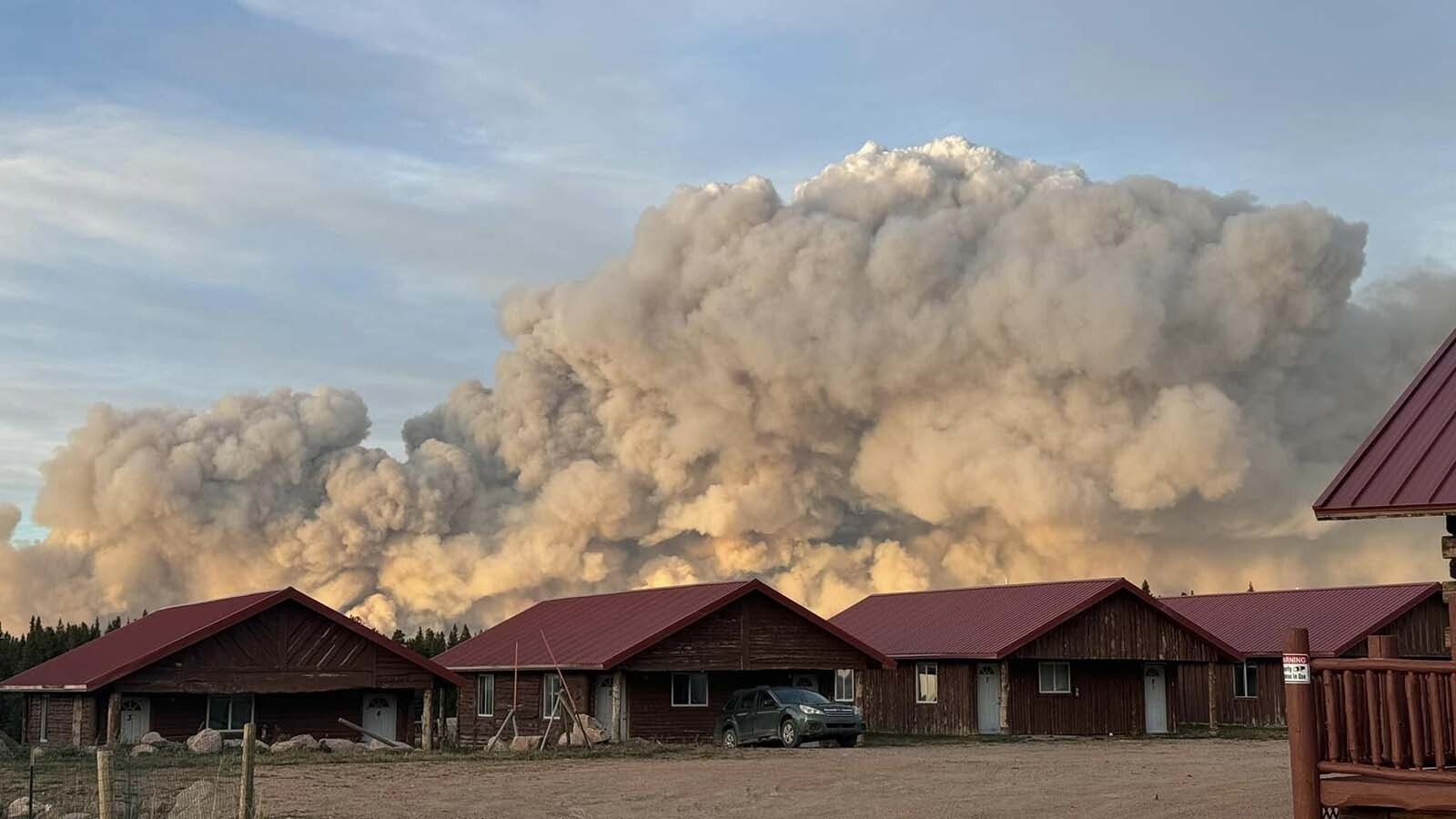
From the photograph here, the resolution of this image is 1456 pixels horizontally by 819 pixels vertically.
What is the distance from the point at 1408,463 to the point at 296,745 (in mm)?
29871

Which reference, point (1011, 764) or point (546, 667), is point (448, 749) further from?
point (1011, 764)

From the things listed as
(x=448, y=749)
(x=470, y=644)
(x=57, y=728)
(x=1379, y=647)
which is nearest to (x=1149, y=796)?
(x=1379, y=647)

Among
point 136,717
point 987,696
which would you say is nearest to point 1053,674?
point 987,696

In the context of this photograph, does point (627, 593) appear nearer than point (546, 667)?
No

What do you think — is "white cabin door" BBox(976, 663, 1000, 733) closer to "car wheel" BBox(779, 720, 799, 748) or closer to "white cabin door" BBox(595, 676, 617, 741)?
"car wheel" BBox(779, 720, 799, 748)

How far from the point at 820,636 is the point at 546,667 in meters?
7.43

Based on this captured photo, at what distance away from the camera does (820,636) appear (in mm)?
44750

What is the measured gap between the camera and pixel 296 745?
1515 inches

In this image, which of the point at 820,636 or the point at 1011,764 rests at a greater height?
the point at 820,636

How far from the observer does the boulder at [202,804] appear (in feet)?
66.5

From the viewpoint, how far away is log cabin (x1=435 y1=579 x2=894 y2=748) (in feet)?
139

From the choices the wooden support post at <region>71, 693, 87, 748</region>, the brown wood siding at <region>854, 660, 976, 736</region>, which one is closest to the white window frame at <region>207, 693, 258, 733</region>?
the wooden support post at <region>71, 693, 87, 748</region>

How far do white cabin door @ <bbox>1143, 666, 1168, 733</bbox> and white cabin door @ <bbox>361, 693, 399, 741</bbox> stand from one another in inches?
858

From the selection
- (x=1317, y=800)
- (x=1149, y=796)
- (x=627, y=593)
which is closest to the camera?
(x=1317, y=800)
